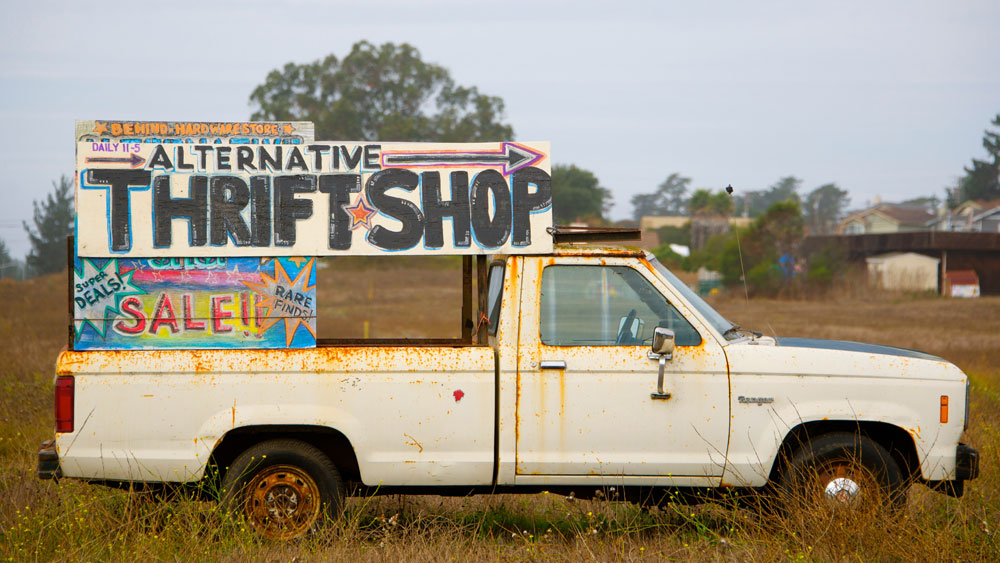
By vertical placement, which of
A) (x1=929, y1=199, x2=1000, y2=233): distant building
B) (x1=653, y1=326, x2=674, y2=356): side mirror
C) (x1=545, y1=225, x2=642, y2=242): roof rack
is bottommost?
(x1=653, y1=326, x2=674, y2=356): side mirror

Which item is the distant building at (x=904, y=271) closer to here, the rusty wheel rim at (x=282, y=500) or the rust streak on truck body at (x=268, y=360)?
the rust streak on truck body at (x=268, y=360)

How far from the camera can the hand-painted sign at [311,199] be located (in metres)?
4.93

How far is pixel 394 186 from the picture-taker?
5.10 metres

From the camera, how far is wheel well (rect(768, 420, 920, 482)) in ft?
16.5

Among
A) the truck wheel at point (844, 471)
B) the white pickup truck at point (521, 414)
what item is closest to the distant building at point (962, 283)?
the truck wheel at point (844, 471)

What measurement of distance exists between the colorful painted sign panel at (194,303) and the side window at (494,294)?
1093 mm

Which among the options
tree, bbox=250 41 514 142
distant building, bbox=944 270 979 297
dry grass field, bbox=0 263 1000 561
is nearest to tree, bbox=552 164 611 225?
tree, bbox=250 41 514 142

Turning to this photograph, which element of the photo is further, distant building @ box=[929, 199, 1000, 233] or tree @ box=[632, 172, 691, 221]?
tree @ box=[632, 172, 691, 221]

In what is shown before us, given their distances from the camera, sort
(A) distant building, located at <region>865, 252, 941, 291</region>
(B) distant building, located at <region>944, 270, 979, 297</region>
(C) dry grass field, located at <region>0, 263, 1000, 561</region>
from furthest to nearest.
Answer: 1. (B) distant building, located at <region>944, 270, 979, 297</region>
2. (A) distant building, located at <region>865, 252, 941, 291</region>
3. (C) dry grass field, located at <region>0, 263, 1000, 561</region>

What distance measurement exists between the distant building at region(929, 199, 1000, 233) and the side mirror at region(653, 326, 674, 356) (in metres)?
67.3

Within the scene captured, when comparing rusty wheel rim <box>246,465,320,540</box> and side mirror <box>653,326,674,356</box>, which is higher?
side mirror <box>653,326,674,356</box>

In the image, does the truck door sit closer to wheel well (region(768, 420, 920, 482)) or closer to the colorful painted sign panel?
wheel well (region(768, 420, 920, 482))

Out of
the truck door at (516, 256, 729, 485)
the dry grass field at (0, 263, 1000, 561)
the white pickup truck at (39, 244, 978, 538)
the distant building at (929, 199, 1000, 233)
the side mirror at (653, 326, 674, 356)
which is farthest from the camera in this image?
the distant building at (929, 199, 1000, 233)

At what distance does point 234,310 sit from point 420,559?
1764 mm
